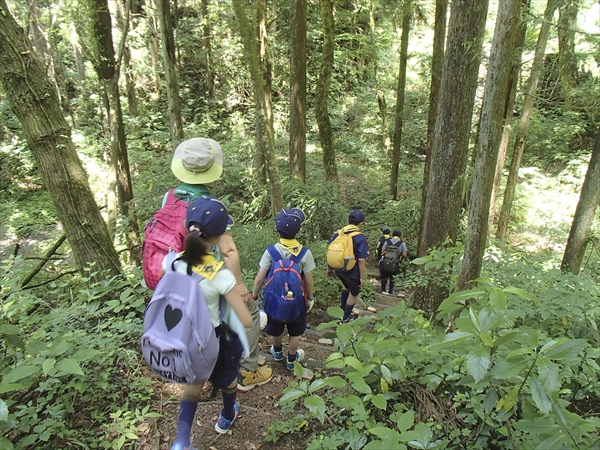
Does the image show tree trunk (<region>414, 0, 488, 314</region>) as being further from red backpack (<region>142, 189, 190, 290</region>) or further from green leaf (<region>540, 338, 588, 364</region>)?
red backpack (<region>142, 189, 190, 290</region>)

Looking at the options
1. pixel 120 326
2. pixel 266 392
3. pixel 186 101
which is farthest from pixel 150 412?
pixel 186 101

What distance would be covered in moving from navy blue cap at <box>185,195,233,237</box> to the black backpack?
674 cm

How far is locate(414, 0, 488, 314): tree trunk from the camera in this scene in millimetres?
4859

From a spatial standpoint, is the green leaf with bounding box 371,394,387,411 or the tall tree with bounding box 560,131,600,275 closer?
the green leaf with bounding box 371,394,387,411

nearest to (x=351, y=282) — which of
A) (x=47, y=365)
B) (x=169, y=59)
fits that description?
(x=47, y=365)

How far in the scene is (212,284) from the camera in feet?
7.71

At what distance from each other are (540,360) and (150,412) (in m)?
2.98

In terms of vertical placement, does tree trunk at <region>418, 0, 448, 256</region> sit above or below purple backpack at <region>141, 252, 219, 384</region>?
above

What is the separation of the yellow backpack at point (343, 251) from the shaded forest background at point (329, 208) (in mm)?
1311

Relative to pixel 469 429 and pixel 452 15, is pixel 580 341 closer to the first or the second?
pixel 469 429

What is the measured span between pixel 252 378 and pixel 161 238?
193 cm

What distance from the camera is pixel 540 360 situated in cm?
158

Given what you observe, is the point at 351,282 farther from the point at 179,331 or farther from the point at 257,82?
the point at 179,331

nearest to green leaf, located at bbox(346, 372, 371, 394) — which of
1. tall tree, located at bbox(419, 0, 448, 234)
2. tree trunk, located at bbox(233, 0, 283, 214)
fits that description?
Answer: tree trunk, located at bbox(233, 0, 283, 214)
